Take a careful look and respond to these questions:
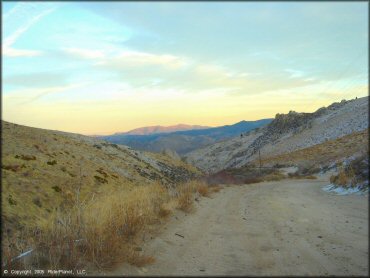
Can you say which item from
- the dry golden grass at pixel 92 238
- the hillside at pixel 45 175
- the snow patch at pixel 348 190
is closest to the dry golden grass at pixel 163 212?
the dry golden grass at pixel 92 238

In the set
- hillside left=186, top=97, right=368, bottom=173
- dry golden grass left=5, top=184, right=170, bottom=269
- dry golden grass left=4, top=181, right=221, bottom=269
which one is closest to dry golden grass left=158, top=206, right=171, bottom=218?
dry golden grass left=4, top=181, right=221, bottom=269

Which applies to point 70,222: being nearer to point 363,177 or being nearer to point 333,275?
point 333,275

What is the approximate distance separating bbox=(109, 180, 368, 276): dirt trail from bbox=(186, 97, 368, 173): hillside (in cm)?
3552

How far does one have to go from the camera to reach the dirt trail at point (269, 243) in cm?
584

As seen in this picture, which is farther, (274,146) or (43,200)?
(274,146)

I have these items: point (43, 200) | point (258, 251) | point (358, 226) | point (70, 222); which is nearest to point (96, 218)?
point (70, 222)

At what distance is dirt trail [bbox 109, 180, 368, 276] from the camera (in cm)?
584

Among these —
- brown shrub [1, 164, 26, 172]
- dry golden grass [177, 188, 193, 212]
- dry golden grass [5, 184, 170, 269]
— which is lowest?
dry golden grass [177, 188, 193, 212]

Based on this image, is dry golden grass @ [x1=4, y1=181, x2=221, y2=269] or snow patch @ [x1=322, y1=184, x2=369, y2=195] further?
snow patch @ [x1=322, y1=184, x2=369, y2=195]

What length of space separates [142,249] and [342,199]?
7.05m

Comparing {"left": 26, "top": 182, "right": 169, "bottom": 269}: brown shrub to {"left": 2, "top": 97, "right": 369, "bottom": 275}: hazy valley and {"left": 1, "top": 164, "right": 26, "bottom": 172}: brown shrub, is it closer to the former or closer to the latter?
{"left": 2, "top": 97, "right": 369, "bottom": 275}: hazy valley

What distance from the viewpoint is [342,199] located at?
11625mm

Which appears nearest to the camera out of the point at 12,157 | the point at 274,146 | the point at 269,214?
the point at 269,214

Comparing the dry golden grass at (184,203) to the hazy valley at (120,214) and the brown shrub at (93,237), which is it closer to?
the hazy valley at (120,214)
